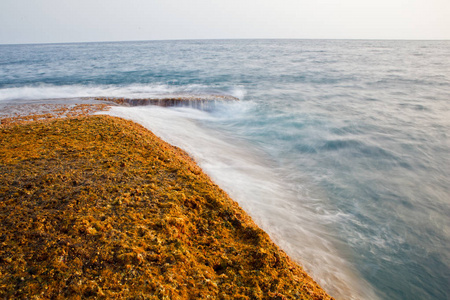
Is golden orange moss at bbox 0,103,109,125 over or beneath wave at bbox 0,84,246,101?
beneath

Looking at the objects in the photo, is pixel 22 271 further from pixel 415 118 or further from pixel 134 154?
pixel 415 118

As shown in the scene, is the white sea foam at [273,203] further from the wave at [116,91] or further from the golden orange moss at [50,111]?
the wave at [116,91]

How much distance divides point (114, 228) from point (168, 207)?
665mm

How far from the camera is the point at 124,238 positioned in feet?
8.19

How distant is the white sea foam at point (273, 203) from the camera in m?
3.79

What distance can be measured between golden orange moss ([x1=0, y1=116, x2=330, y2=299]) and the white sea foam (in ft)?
3.71

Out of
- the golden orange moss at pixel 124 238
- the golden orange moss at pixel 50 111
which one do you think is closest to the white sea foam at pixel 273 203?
the golden orange moss at pixel 50 111

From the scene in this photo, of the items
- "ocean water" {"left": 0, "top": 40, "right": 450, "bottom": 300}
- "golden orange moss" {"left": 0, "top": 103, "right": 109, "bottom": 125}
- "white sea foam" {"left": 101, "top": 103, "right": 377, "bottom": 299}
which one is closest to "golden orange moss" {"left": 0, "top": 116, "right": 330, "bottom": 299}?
"white sea foam" {"left": 101, "top": 103, "right": 377, "bottom": 299}

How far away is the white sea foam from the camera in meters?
3.79

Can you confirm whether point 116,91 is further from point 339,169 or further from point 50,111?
point 339,169

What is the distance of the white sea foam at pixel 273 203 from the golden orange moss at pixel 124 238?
113cm

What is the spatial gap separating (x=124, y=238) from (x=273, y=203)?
3520 millimetres

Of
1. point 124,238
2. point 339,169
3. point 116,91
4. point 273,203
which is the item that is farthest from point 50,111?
point 339,169

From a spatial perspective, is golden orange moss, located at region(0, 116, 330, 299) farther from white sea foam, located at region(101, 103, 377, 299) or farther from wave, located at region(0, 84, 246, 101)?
wave, located at region(0, 84, 246, 101)
